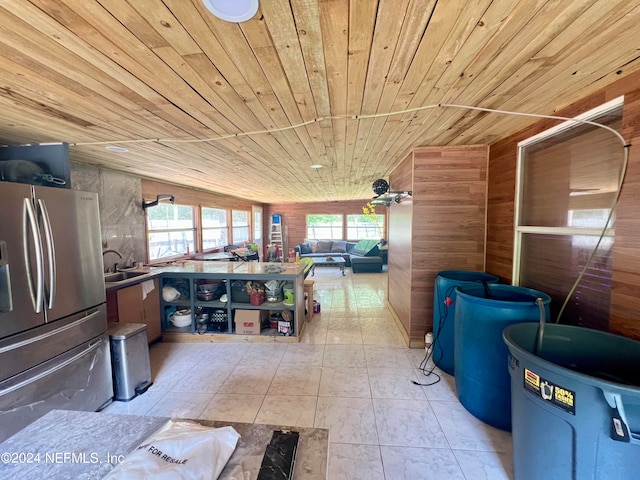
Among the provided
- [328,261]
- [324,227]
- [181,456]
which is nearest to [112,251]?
[181,456]

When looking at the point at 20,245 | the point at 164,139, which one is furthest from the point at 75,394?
the point at 164,139

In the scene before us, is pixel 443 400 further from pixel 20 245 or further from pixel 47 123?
pixel 47 123

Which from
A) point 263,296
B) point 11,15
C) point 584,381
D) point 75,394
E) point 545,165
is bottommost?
point 75,394

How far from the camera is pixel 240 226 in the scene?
308 inches

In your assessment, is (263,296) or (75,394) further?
(263,296)

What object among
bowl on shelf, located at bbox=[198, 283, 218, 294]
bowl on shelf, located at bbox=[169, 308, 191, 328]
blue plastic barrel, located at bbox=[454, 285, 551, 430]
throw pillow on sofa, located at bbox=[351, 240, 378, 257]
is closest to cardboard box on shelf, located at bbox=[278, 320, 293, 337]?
bowl on shelf, located at bbox=[198, 283, 218, 294]

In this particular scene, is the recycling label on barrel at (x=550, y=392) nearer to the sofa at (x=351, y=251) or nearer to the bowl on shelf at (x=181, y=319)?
the bowl on shelf at (x=181, y=319)

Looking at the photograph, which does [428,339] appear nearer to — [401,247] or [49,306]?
[401,247]

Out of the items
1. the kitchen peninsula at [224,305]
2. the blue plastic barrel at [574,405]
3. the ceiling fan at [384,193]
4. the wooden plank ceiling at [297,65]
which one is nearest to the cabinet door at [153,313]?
the kitchen peninsula at [224,305]

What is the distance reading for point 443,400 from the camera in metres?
2.07

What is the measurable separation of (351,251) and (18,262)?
7.60 m

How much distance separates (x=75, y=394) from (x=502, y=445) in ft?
9.50

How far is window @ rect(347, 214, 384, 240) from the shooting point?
945cm

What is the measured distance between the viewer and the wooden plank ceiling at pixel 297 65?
0.91 meters
